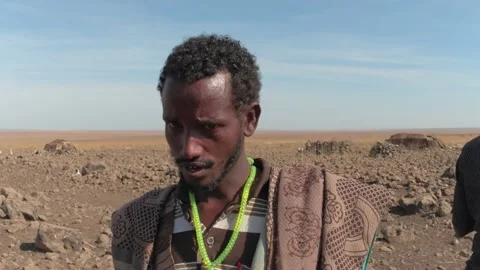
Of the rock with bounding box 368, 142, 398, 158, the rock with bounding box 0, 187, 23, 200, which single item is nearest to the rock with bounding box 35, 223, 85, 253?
the rock with bounding box 0, 187, 23, 200

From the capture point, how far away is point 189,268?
1.61m

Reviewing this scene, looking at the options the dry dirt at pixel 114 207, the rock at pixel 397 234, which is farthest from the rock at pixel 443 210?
the rock at pixel 397 234

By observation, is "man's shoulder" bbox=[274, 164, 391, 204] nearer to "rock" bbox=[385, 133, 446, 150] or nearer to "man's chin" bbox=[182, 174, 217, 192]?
"man's chin" bbox=[182, 174, 217, 192]

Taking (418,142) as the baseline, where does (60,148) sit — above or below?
below

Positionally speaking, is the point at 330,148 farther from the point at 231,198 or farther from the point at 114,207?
the point at 231,198

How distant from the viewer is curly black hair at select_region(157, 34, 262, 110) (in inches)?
61.1

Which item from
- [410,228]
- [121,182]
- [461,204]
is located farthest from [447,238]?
[121,182]

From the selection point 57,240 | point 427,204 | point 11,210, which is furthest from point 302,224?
point 11,210

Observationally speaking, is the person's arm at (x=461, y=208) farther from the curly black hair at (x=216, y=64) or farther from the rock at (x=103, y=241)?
the rock at (x=103, y=241)

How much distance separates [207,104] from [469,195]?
1.49 metres

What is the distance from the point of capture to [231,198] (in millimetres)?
1670

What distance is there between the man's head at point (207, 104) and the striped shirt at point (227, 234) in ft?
0.34

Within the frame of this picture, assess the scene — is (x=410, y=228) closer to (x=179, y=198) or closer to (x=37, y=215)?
(x=37, y=215)

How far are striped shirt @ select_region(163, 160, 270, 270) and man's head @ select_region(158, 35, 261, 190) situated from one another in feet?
0.34
